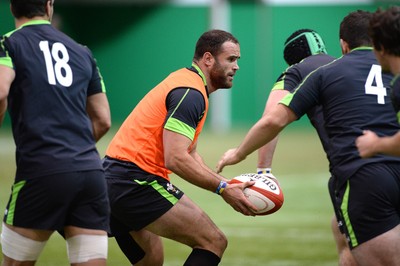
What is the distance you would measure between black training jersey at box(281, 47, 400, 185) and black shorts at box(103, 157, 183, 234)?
1.36 metres

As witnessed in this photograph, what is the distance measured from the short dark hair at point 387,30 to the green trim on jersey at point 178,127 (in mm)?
1782

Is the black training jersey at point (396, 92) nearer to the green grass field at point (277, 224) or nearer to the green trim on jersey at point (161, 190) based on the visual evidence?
the green trim on jersey at point (161, 190)

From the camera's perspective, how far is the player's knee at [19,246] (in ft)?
17.7

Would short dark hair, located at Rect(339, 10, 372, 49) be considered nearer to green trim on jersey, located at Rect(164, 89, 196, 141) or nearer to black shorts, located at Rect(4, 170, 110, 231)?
green trim on jersey, located at Rect(164, 89, 196, 141)

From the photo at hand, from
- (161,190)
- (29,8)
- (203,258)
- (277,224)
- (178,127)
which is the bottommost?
(277,224)

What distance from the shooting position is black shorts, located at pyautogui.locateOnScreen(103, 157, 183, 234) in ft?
22.2

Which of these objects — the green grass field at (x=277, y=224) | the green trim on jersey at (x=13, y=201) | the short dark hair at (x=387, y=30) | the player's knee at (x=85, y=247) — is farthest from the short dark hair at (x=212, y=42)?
the green grass field at (x=277, y=224)

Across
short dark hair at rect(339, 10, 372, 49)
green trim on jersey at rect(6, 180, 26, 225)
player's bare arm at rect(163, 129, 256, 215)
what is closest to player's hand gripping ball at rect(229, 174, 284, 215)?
player's bare arm at rect(163, 129, 256, 215)

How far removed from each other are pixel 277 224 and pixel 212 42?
6004 millimetres

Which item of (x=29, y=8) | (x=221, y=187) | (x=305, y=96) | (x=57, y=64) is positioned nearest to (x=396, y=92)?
(x=305, y=96)

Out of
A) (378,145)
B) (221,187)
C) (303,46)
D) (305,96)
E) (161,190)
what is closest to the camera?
(378,145)

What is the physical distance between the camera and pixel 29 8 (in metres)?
5.50

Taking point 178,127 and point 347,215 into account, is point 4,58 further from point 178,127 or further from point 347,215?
point 347,215

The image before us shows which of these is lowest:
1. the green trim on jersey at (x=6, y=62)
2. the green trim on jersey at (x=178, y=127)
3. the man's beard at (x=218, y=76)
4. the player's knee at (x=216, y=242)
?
the player's knee at (x=216, y=242)
